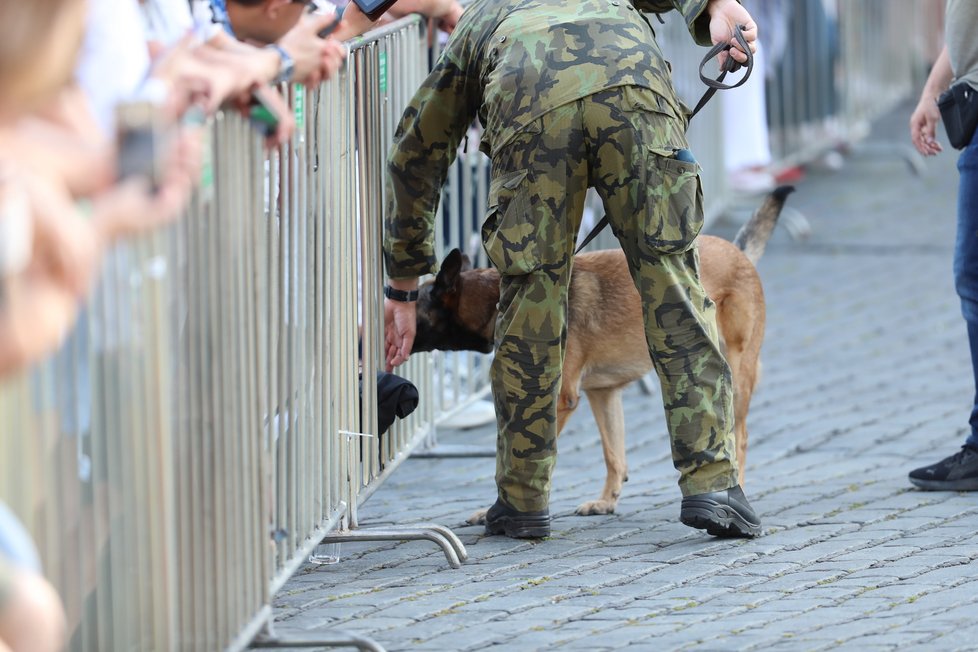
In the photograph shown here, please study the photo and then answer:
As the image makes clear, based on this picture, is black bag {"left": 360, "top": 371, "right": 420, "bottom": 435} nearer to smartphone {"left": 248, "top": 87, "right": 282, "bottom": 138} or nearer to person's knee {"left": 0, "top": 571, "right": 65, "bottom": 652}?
smartphone {"left": 248, "top": 87, "right": 282, "bottom": 138}

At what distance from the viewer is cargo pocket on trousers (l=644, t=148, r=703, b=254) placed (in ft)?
16.1

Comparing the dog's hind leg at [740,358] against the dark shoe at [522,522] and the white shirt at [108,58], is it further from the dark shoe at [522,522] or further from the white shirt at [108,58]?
the white shirt at [108,58]

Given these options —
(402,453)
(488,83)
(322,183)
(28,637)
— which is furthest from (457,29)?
(28,637)

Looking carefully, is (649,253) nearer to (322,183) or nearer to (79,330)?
(322,183)

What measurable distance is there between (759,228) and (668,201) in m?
1.71

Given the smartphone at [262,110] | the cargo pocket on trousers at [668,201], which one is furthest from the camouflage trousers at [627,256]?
the smartphone at [262,110]

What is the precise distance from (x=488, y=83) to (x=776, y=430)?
9.30 ft

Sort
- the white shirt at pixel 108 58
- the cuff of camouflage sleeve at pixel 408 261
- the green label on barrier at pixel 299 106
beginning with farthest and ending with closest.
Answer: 1. the cuff of camouflage sleeve at pixel 408 261
2. the green label on barrier at pixel 299 106
3. the white shirt at pixel 108 58

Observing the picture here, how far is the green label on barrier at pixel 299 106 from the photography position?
4.10 m

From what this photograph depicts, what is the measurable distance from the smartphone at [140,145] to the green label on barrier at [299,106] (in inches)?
60.3

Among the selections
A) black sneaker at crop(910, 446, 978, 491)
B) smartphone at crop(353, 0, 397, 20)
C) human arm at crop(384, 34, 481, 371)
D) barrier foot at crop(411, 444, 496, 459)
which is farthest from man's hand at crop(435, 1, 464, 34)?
black sneaker at crop(910, 446, 978, 491)

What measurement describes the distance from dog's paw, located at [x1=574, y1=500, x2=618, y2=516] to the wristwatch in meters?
2.41

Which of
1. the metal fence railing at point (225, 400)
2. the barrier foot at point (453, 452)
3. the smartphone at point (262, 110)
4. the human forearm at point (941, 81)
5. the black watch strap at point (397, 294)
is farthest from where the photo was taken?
the barrier foot at point (453, 452)

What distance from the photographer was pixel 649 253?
4.99 meters
